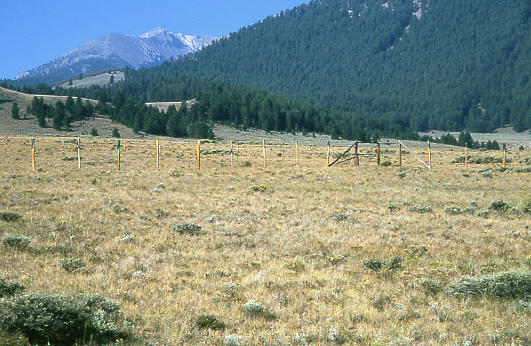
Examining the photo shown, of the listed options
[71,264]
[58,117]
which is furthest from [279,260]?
[58,117]

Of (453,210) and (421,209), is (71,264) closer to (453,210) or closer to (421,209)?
(421,209)

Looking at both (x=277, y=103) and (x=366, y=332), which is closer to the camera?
(x=366, y=332)

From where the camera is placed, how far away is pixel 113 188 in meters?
20.2

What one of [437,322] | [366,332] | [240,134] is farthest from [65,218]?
[240,134]

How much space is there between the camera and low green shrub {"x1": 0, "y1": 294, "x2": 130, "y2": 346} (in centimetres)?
521

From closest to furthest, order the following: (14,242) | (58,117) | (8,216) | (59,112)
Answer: (14,242), (8,216), (58,117), (59,112)

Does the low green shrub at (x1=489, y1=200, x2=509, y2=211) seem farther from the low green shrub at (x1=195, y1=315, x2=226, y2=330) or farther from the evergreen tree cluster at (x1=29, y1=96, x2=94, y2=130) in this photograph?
the evergreen tree cluster at (x1=29, y1=96, x2=94, y2=130)

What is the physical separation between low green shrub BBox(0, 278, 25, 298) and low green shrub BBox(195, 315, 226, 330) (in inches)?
120

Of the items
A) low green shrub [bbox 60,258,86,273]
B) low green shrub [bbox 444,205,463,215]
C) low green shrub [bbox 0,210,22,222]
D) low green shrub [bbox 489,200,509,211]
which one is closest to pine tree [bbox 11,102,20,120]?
low green shrub [bbox 0,210,22,222]

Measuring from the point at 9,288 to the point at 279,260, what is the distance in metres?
5.58

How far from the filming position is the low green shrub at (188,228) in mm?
12295

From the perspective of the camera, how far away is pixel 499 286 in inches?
306

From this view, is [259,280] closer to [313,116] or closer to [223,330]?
[223,330]

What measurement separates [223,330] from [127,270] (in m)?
3.39
